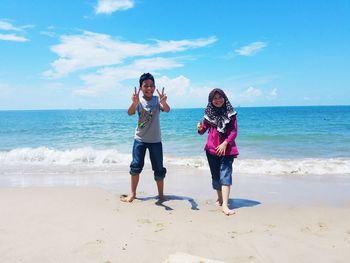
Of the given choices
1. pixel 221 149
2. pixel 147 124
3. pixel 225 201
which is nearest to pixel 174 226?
pixel 225 201

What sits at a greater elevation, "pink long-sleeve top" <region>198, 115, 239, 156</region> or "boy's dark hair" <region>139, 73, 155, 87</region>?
"boy's dark hair" <region>139, 73, 155, 87</region>

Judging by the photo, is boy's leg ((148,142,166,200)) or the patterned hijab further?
boy's leg ((148,142,166,200))

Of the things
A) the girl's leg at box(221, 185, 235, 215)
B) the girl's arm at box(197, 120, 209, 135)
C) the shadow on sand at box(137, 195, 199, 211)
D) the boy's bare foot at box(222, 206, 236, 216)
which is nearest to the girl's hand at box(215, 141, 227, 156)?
the girl's arm at box(197, 120, 209, 135)

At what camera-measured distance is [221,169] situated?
5055 mm

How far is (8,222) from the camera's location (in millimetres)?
4184

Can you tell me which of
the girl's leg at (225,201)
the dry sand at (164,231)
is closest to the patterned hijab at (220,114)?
the girl's leg at (225,201)

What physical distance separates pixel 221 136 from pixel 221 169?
507 mm

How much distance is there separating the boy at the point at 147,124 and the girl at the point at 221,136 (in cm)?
71

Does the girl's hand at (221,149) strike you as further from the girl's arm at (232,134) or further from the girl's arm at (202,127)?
the girl's arm at (202,127)

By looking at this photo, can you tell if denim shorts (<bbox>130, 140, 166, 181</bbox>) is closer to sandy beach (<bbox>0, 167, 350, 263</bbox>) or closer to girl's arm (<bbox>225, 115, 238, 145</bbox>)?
sandy beach (<bbox>0, 167, 350, 263</bbox>)

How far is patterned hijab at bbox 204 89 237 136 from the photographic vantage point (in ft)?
16.3

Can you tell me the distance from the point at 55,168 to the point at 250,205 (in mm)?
5930

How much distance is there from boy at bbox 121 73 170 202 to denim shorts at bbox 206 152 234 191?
85 cm

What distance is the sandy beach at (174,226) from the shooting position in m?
3.29
